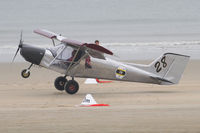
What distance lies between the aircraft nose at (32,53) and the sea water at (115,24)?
31.6 ft

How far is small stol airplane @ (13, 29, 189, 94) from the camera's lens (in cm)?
1497

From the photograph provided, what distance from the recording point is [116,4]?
3127 inches

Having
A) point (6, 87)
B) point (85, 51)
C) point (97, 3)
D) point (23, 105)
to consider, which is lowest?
point (97, 3)

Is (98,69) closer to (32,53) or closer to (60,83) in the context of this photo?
(60,83)

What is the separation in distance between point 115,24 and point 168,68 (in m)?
40.5

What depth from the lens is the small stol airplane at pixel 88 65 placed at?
15.0 meters

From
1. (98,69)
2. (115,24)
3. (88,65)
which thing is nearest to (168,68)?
(98,69)

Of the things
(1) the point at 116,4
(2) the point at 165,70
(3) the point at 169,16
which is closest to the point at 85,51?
(2) the point at 165,70

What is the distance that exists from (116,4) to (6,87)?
63.5 m

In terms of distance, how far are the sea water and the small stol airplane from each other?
8.94 metres

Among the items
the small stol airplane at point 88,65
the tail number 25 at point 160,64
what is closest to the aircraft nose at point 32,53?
the small stol airplane at point 88,65

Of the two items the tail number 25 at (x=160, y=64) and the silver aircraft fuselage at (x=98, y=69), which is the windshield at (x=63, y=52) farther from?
the tail number 25 at (x=160, y=64)

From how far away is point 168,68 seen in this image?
1535cm

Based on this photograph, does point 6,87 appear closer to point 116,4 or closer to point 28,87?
point 28,87
